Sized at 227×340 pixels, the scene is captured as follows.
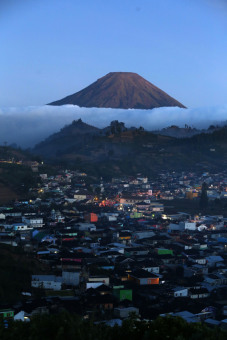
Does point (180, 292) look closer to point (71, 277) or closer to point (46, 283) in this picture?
point (71, 277)

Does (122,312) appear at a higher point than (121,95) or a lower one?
lower

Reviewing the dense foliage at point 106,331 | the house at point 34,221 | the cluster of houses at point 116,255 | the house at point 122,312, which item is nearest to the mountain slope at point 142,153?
the cluster of houses at point 116,255

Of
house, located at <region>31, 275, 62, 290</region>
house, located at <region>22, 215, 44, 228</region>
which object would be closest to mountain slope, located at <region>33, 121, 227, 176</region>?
house, located at <region>22, 215, 44, 228</region>

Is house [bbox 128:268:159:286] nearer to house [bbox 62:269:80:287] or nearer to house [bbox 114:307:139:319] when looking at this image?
house [bbox 62:269:80:287]

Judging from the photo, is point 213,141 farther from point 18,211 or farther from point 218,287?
point 218,287

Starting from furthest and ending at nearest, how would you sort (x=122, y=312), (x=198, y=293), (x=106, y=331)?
(x=198, y=293) → (x=122, y=312) → (x=106, y=331)

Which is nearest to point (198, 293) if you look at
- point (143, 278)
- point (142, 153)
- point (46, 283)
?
point (143, 278)
